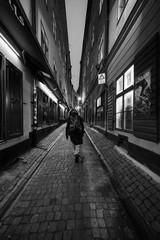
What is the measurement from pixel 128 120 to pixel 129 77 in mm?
1751

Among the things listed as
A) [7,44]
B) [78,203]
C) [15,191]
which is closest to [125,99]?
[78,203]

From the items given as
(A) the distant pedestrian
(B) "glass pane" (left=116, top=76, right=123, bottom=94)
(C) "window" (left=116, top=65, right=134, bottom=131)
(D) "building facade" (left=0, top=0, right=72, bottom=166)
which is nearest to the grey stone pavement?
(A) the distant pedestrian

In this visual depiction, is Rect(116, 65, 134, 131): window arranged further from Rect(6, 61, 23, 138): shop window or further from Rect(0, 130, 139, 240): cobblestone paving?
Rect(6, 61, 23, 138): shop window

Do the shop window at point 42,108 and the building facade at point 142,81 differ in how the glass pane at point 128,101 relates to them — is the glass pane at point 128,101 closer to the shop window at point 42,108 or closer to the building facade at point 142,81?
the building facade at point 142,81

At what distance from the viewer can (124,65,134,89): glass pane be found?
4.69 meters

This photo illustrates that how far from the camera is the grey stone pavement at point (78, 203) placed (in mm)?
1854

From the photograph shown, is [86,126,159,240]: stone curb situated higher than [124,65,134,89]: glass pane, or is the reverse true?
[124,65,134,89]: glass pane

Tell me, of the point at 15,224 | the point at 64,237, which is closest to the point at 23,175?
the point at 15,224

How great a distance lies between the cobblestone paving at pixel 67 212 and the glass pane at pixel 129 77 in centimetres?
370

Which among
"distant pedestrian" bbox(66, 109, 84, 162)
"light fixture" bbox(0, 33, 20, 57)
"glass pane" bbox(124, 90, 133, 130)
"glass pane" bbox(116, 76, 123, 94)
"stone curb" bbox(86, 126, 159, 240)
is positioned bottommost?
"stone curb" bbox(86, 126, 159, 240)

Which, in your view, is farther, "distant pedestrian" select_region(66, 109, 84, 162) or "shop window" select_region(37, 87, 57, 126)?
"shop window" select_region(37, 87, 57, 126)

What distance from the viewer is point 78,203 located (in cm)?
248

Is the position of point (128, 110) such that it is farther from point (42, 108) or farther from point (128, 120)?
point (42, 108)

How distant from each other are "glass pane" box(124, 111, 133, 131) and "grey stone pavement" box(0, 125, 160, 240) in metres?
1.40
